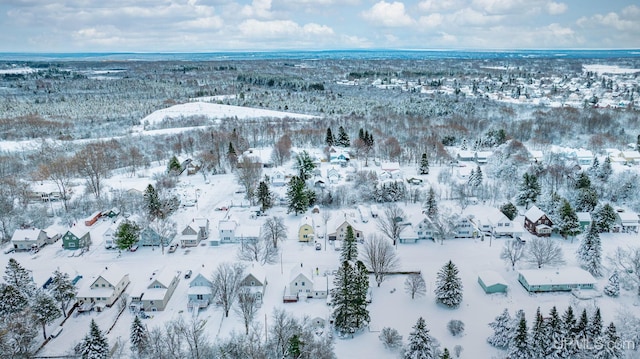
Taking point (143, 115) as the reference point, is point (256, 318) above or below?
below

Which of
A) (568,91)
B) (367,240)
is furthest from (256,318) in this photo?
(568,91)

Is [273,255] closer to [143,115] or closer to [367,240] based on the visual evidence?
[367,240]

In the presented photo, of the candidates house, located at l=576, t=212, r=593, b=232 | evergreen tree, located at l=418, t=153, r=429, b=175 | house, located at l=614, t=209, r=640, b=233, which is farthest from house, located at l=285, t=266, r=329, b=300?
evergreen tree, located at l=418, t=153, r=429, b=175

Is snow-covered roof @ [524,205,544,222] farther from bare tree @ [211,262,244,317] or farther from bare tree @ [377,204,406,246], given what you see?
bare tree @ [211,262,244,317]

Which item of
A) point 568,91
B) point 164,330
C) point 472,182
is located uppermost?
point 568,91

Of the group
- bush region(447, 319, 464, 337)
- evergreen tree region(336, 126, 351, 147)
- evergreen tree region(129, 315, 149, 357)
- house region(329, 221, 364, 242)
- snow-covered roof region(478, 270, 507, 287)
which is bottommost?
bush region(447, 319, 464, 337)
